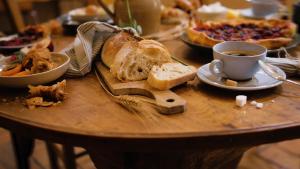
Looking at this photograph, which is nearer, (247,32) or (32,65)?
(32,65)

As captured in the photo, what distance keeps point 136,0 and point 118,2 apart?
7cm

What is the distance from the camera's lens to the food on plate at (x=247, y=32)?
1043 mm

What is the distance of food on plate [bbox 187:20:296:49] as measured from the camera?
1.04 meters

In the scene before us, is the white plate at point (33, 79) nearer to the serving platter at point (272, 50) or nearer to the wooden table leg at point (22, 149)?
the serving platter at point (272, 50)

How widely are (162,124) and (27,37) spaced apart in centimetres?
88

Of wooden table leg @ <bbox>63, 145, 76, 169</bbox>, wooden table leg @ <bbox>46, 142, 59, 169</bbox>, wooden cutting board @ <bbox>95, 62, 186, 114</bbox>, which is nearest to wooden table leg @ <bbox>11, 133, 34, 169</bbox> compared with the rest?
wooden table leg @ <bbox>63, 145, 76, 169</bbox>

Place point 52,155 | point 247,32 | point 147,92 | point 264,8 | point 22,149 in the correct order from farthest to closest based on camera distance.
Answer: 1. point 52,155
2. point 264,8
3. point 22,149
4. point 247,32
5. point 147,92


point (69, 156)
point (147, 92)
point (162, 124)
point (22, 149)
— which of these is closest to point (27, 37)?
point (22, 149)

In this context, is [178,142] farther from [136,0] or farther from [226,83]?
[136,0]

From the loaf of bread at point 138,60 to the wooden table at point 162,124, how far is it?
0.07 m

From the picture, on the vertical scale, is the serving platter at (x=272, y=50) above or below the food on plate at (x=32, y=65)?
below

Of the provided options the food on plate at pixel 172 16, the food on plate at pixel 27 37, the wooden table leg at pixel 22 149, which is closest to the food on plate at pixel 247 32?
the food on plate at pixel 172 16

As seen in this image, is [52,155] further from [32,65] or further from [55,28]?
[32,65]

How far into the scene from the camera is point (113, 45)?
0.97 metres
